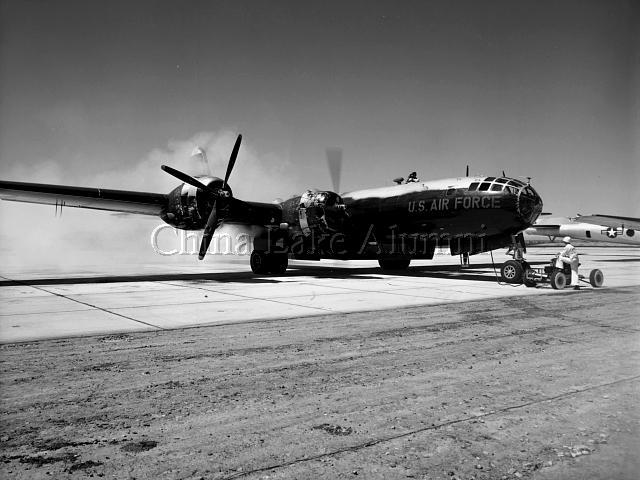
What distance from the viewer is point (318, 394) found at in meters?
4.99

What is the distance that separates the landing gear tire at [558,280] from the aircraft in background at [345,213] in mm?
1900

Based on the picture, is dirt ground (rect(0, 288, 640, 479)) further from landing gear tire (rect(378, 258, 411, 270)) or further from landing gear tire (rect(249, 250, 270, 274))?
landing gear tire (rect(378, 258, 411, 270))

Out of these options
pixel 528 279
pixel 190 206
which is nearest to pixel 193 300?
pixel 190 206

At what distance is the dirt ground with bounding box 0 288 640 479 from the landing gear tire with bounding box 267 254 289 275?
519 inches

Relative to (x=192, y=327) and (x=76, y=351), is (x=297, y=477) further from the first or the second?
(x=192, y=327)

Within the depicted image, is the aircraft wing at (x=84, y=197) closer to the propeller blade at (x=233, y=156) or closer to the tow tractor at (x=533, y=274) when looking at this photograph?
the propeller blade at (x=233, y=156)

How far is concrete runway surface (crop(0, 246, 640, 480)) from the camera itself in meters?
3.49

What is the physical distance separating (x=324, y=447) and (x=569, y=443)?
1.90 m

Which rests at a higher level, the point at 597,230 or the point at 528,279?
the point at 597,230

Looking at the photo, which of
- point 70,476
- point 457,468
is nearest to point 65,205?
point 70,476

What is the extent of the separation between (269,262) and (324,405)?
16899mm

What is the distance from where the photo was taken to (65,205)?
726 inches

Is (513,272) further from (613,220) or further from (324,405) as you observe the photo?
(613,220)

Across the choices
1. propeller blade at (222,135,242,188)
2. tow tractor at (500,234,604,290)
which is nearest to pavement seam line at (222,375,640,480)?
tow tractor at (500,234,604,290)
